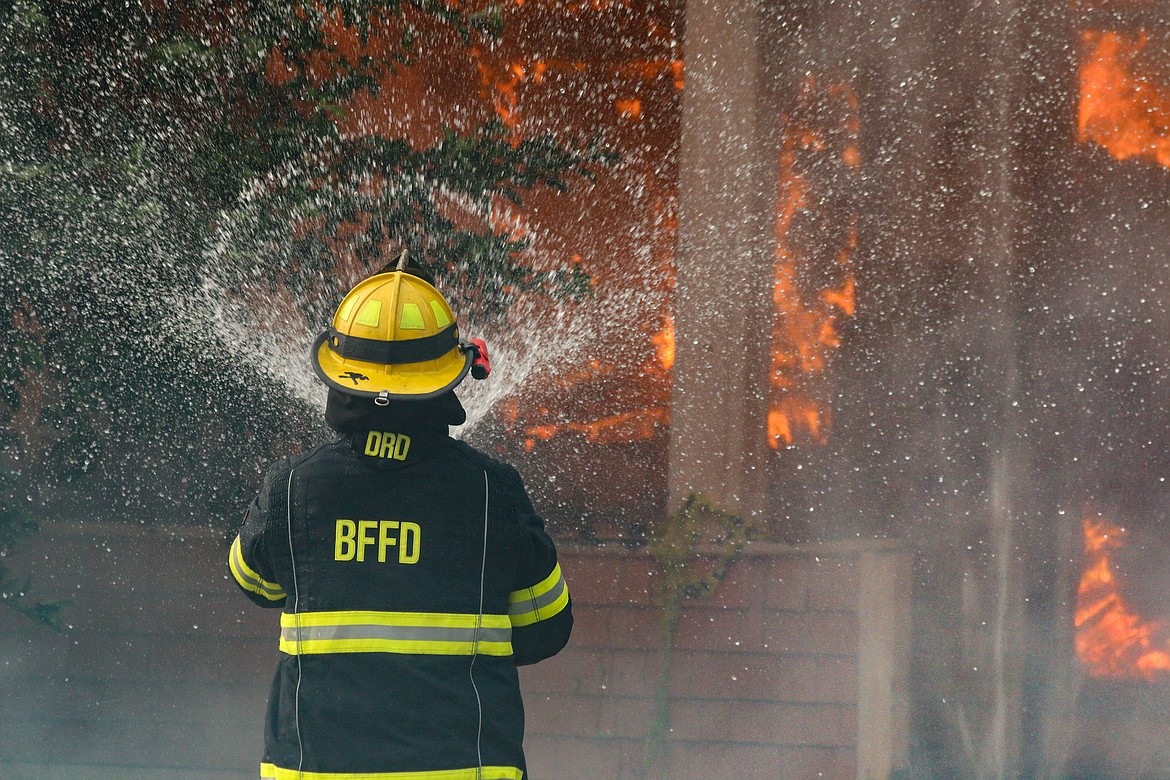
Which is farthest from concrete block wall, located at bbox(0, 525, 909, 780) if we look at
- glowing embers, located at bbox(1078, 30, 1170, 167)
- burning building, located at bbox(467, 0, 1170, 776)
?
glowing embers, located at bbox(1078, 30, 1170, 167)

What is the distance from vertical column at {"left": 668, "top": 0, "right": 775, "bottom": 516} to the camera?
3998 millimetres

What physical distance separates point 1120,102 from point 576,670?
3.07 m

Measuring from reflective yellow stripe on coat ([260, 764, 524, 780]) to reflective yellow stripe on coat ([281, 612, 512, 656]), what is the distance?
202mm

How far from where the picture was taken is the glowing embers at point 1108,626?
386 cm

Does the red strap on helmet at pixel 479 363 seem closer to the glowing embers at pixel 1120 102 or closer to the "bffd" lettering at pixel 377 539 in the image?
the "bffd" lettering at pixel 377 539

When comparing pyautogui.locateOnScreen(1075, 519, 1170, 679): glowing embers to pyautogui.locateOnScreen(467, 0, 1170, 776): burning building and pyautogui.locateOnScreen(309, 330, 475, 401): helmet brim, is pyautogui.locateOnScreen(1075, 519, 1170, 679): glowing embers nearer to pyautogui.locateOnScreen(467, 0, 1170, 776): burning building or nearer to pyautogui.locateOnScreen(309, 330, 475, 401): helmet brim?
pyautogui.locateOnScreen(467, 0, 1170, 776): burning building

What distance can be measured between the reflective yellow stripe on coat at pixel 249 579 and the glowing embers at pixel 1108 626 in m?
3.16

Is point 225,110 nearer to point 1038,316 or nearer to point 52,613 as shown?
point 52,613

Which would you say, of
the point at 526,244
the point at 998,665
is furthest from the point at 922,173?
the point at 998,665

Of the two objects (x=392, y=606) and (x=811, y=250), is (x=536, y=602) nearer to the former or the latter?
(x=392, y=606)

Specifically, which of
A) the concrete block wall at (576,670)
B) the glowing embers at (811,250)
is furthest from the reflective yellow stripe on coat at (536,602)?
the glowing embers at (811,250)

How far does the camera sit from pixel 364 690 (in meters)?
1.74

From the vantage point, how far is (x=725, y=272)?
404 cm

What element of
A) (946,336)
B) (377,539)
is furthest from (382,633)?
(946,336)
